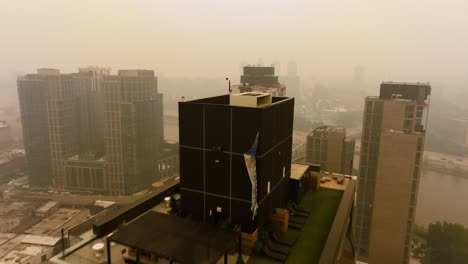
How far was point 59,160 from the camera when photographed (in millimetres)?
86500

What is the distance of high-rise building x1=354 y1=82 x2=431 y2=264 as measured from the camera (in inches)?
1807

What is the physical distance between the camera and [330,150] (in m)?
55.0

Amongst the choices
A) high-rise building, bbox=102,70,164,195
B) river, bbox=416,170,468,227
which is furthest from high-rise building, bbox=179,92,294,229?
high-rise building, bbox=102,70,164,195

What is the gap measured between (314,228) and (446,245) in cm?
4310

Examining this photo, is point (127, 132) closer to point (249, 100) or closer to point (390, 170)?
point (390, 170)

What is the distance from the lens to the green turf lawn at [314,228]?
1436 cm

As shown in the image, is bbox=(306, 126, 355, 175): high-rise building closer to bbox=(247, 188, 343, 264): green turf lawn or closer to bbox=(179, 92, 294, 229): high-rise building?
bbox=(247, 188, 343, 264): green turf lawn

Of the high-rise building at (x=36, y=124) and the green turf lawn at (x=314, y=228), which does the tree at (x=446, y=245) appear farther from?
the high-rise building at (x=36, y=124)

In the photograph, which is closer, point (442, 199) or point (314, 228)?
point (314, 228)

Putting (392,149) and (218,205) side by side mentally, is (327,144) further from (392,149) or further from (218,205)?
(218,205)

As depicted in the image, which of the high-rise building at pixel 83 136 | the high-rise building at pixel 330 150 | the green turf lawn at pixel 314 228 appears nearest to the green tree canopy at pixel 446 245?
the high-rise building at pixel 330 150

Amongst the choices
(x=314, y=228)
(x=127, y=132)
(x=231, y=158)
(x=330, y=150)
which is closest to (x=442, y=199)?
(x=330, y=150)

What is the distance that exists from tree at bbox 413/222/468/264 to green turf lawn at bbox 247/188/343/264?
3663 cm

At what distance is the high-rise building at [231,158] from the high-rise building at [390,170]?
38.2 m
